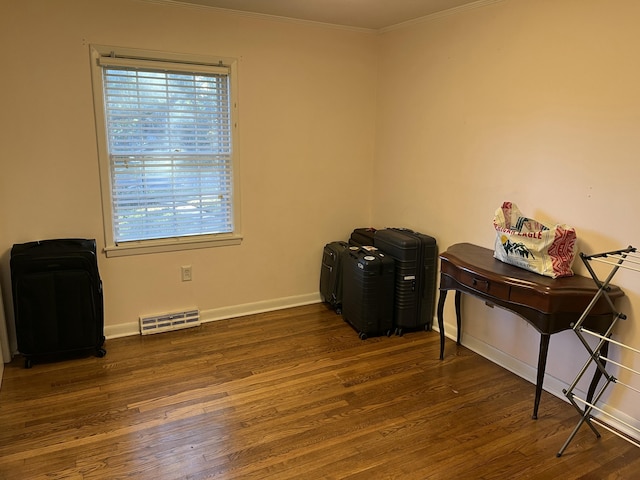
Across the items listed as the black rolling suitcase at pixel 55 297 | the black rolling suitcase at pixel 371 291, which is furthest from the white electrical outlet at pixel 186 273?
the black rolling suitcase at pixel 371 291

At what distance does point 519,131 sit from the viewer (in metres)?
2.91

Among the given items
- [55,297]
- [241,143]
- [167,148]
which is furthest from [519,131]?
[55,297]

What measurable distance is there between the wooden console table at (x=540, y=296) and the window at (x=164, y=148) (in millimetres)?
2004

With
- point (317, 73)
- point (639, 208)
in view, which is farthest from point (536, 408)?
point (317, 73)

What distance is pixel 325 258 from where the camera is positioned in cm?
413

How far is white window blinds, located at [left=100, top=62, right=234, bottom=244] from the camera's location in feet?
10.7

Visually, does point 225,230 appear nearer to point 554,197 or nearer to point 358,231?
point 358,231

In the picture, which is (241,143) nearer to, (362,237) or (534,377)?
(362,237)

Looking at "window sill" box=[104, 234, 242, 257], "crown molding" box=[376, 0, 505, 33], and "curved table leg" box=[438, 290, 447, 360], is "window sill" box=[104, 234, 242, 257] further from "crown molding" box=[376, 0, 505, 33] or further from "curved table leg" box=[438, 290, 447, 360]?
"crown molding" box=[376, 0, 505, 33]

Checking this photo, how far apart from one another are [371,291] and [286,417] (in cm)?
124

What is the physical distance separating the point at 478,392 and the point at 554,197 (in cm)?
127

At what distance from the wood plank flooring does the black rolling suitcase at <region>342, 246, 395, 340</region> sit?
15 centimetres

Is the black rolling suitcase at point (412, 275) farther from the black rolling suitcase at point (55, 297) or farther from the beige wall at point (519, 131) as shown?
the black rolling suitcase at point (55, 297)

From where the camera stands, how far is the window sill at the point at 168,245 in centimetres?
341
